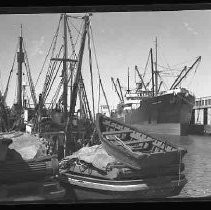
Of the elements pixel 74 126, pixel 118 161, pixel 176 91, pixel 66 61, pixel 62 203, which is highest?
pixel 66 61

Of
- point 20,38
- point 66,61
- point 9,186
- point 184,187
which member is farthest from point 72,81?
point 184,187

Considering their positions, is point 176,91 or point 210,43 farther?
point 176,91

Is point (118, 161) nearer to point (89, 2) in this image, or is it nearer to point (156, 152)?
point (156, 152)

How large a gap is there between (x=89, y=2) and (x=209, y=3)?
62.3 inches

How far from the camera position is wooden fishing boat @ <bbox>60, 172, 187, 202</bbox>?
5852mm

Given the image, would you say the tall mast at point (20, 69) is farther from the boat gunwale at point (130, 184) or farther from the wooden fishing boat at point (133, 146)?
the boat gunwale at point (130, 184)

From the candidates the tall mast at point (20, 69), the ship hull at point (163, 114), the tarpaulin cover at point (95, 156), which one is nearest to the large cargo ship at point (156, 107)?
the ship hull at point (163, 114)

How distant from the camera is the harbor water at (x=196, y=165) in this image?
19.3 feet

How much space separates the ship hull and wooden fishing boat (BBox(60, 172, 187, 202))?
0.76m

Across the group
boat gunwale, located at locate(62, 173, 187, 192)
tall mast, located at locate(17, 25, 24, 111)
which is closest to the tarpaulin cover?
boat gunwale, located at locate(62, 173, 187, 192)

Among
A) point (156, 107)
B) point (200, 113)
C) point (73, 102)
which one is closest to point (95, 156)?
point (73, 102)

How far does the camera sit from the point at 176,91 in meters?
6.34

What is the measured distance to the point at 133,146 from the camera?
6156 mm

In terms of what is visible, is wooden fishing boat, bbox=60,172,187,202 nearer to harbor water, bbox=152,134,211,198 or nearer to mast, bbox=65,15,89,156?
→ harbor water, bbox=152,134,211,198
